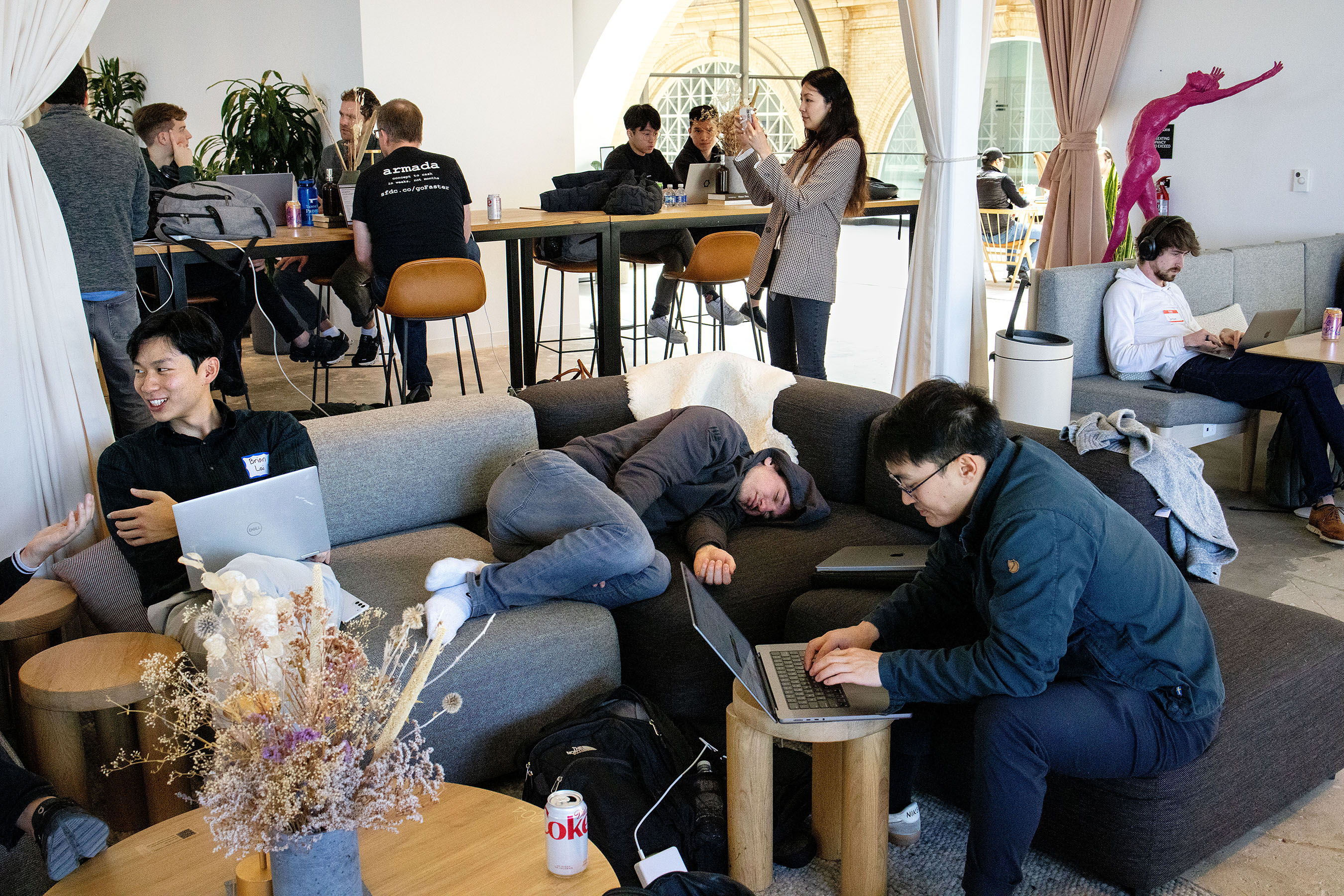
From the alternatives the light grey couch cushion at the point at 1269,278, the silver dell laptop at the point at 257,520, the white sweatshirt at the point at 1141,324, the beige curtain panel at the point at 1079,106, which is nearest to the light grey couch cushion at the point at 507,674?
the silver dell laptop at the point at 257,520

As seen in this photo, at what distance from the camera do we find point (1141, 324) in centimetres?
452

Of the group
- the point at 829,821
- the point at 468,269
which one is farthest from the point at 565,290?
the point at 829,821

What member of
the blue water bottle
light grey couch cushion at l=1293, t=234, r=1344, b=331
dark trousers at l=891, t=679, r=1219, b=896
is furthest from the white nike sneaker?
light grey couch cushion at l=1293, t=234, r=1344, b=331

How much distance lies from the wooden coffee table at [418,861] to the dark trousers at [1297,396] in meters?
3.49

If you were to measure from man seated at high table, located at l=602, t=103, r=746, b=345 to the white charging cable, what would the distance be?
391 cm

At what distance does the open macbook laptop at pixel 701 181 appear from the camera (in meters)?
6.24

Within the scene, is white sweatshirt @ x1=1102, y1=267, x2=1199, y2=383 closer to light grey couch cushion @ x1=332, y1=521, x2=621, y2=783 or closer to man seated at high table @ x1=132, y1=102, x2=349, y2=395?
light grey couch cushion @ x1=332, y1=521, x2=621, y2=783

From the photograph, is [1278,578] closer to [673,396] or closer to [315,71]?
[673,396]

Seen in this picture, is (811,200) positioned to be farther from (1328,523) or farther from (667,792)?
(667,792)

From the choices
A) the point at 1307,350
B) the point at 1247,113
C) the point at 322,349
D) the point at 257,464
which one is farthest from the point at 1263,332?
the point at 322,349

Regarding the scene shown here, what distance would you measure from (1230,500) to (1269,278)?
147 centimetres

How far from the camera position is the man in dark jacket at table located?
2.53m

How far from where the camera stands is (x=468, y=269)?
15.7 feet

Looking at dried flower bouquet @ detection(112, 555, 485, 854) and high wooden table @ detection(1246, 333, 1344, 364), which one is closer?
dried flower bouquet @ detection(112, 555, 485, 854)
